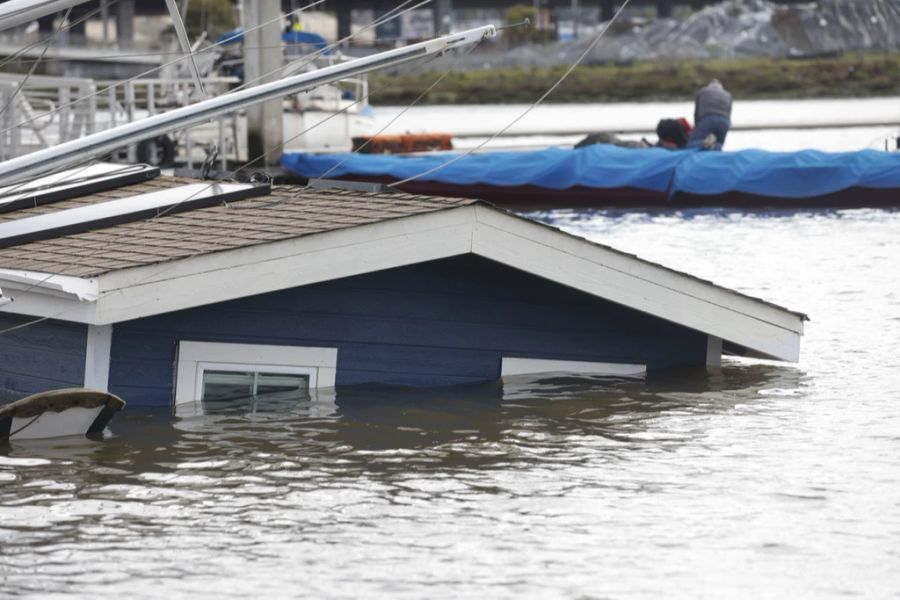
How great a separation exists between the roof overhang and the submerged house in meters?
0.01

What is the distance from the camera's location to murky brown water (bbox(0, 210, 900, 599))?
8.77 metres

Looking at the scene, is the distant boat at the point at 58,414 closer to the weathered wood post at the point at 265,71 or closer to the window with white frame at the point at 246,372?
the window with white frame at the point at 246,372

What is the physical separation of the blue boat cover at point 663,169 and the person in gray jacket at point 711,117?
1.04m

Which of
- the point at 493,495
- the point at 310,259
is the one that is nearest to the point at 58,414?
the point at 310,259

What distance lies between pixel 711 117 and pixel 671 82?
72834 mm

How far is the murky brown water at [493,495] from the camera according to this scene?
8.77m

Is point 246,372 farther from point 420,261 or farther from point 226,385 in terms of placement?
point 420,261

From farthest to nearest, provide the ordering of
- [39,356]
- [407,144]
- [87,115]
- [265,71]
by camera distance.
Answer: [407,144], [265,71], [87,115], [39,356]

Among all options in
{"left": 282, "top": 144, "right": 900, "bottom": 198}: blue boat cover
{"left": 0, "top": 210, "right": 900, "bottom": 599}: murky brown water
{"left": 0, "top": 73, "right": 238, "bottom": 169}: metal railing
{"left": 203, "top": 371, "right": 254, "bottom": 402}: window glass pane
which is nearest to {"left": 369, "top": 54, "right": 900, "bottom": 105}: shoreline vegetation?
{"left": 0, "top": 73, "right": 238, "bottom": 169}: metal railing

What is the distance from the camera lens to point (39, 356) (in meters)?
12.6

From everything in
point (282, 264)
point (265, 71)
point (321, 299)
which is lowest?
point (321, 299)

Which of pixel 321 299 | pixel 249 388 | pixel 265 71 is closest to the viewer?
pixel 321 299

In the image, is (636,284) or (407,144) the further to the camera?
(407,144)

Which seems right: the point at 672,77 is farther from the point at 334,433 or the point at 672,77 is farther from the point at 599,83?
the point at 334,433
